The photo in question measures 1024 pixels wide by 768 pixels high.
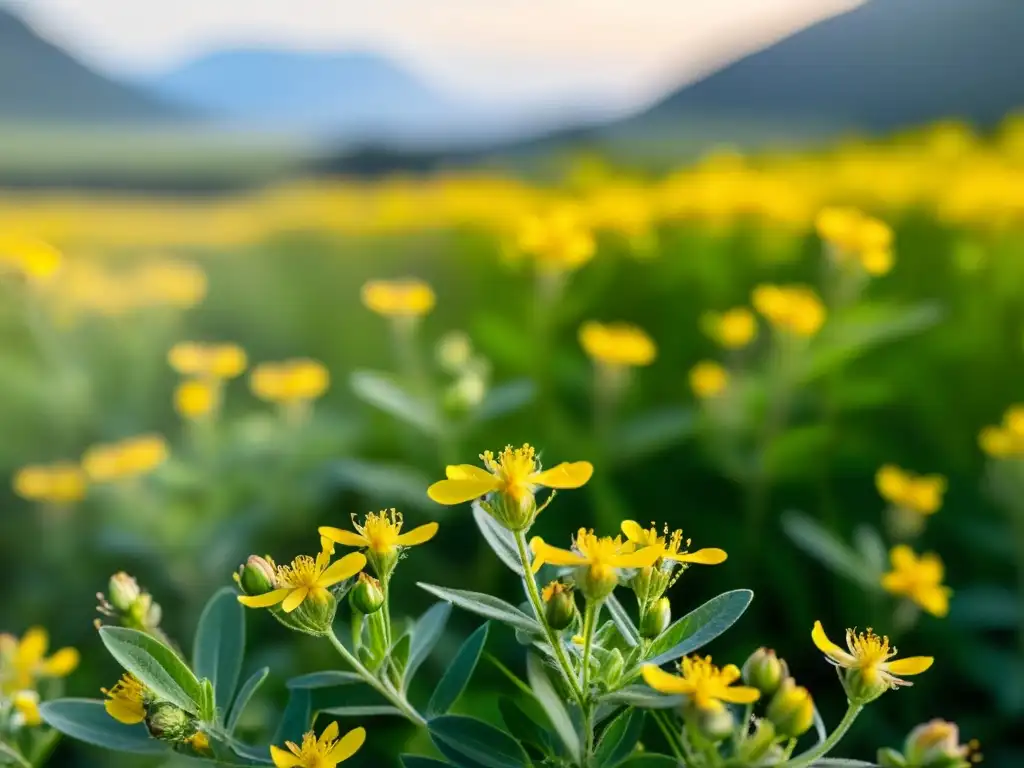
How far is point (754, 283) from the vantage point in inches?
64.2

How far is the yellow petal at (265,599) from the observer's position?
0.44 meters

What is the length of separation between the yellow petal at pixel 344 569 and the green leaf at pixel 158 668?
0.09 meters

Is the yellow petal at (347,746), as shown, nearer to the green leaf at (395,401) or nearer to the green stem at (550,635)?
the green stem at (550,635)

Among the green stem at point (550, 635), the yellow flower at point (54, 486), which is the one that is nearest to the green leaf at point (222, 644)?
the green stem at point (550, 635)

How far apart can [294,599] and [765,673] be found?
0.22 meters

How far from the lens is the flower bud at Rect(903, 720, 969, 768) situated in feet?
1.42

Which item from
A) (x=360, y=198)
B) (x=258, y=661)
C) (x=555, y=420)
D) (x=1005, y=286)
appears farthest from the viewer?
(x=360, y=198)

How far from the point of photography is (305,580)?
0.46 metres

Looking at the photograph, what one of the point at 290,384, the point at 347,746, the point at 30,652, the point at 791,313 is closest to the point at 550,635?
the point at 347,746

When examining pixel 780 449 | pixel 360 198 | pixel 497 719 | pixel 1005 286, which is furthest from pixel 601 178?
pixel 497 719

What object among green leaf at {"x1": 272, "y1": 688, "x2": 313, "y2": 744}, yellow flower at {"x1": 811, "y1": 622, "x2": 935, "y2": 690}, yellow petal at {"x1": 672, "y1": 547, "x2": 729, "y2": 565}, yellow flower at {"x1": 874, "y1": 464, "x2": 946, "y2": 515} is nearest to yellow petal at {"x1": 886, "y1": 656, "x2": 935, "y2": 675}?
yellow flower at {"x1": 811, "y1": 622, "x2": 935, "y2": 690}

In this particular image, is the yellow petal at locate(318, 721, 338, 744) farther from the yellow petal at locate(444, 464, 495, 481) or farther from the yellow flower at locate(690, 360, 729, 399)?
the yellow flower at locate(690, 360, 729, 399)

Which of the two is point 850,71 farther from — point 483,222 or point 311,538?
point 311,538

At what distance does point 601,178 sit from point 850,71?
1597mm
